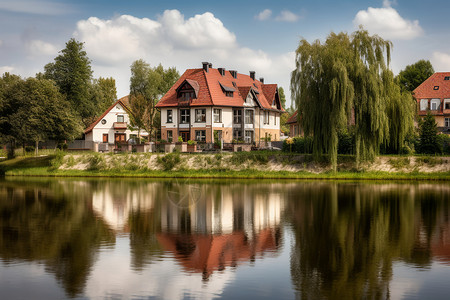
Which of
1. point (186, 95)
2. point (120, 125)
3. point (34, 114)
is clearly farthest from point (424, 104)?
point (34, 114)

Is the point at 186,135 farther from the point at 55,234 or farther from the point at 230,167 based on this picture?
the point at 55,234

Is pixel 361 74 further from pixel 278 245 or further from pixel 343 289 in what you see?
pixel 343 289

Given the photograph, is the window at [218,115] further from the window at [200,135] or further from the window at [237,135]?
the window at [237,135]

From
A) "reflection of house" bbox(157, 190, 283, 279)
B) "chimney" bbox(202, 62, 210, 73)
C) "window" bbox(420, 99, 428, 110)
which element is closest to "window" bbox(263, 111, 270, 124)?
"chimney" bbox(202, 62, 210, 73)

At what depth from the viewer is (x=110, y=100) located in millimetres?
120812

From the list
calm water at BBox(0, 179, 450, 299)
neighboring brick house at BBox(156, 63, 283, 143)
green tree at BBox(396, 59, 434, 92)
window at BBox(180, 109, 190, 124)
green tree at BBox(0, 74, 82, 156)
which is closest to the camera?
calm water at BBox(0, 179, 450, 299)

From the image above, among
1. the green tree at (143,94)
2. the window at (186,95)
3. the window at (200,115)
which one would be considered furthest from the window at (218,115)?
the green tree at (143,94)

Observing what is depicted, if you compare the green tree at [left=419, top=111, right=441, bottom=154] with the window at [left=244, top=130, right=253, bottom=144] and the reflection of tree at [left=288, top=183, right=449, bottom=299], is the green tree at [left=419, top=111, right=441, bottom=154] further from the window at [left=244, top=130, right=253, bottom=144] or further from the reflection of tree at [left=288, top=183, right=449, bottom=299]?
the window at [left=244, top=130, right=253, bottom=144]

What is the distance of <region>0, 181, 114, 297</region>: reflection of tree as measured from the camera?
13620 mm

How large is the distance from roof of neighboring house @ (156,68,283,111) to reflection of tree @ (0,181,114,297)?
115 feet

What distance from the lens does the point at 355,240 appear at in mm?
17031

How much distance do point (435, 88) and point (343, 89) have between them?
44.8 metres

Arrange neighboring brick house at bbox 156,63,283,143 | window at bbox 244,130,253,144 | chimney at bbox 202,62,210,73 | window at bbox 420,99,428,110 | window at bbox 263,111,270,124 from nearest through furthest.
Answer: neighboring brick house at bbox 156,63,283,143 → window at bbox 244,130,253,144 → chimney at bbox 202,62,210,73 → window at bbox 263,111,270,124 → window at bbox 420,99,428,110

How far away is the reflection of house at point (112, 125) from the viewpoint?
255ft
